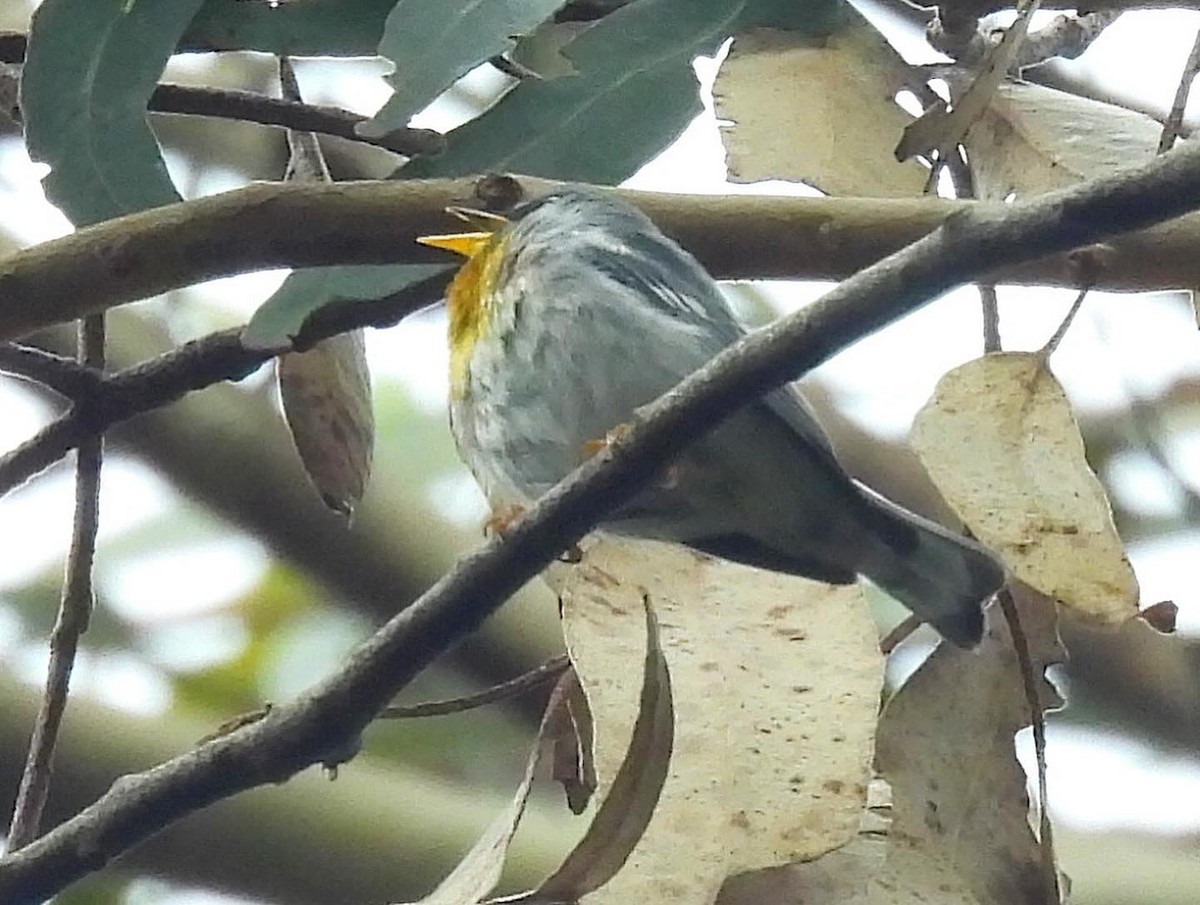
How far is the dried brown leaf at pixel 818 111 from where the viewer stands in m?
0.95

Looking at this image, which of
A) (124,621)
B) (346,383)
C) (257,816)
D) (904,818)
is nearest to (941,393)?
(904,818)

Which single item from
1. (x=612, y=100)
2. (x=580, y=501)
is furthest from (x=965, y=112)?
(x=580, y=501)

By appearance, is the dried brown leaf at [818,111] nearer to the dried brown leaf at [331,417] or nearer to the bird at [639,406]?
the bird at [639,406]

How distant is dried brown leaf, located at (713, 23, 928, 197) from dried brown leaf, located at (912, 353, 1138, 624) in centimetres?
15

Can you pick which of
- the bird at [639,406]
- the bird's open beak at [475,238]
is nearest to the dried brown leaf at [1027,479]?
the bird at [639,406]

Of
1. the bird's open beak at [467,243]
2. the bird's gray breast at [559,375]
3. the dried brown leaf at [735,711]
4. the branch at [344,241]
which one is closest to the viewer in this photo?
the dried brown leaf at [735,711]

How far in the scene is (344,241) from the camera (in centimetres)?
88

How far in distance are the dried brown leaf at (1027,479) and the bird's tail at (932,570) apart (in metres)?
0.08

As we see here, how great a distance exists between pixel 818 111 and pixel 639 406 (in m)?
0.22

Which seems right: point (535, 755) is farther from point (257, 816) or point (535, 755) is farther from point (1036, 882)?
point (257, 816)

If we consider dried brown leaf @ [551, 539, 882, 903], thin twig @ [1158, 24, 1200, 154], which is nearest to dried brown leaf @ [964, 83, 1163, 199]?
thin twig @ [1158, 24, 1200, 154]

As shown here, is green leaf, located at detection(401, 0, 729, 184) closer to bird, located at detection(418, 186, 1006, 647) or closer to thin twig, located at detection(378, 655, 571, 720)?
bird, located at detection(418, 186, 1006, 647)

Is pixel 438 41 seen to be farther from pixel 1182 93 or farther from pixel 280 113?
pixel 1182 93

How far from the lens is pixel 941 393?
0.86m
